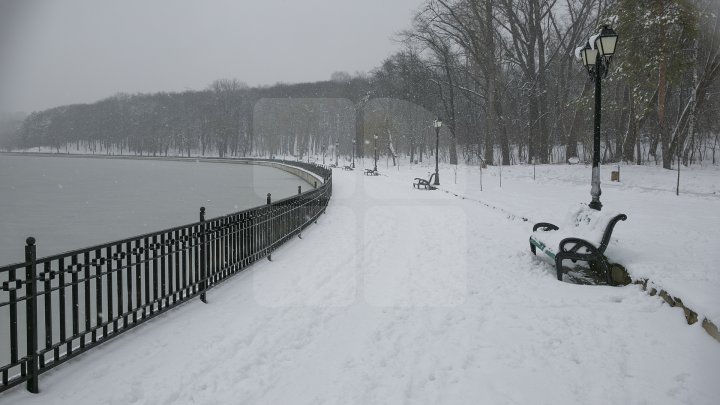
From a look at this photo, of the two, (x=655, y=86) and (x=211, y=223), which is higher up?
(x=655, y=86)

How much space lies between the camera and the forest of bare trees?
24.3 metres

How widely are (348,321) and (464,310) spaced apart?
145 cm

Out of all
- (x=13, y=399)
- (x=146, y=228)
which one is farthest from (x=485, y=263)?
(x=146, y=228)

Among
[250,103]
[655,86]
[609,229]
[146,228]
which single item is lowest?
[146,228]

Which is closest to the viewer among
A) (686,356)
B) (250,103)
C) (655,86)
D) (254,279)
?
(686,356)

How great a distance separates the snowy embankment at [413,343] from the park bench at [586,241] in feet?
1.21

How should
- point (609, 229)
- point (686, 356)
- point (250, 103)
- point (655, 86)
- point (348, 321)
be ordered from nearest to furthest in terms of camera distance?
1. point (686, 356)
2. point (348, 321)
3. point (609, 229)
4. point (655, 86)
5. point (250, 103)

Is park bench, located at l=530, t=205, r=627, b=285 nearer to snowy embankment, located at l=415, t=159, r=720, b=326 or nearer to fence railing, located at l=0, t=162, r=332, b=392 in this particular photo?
snowy embankment, located at l=415, t=159, r=720, b=326

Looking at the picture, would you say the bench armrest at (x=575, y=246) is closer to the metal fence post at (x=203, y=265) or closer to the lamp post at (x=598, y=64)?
the lamp post at (x=598, y=64)

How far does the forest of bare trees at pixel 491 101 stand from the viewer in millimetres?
24266

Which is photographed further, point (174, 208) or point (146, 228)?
point (174, 208)

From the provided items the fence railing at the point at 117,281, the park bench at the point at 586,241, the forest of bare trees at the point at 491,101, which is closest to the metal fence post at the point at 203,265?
the fence railing at the point at 117,281

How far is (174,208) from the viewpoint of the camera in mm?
23750

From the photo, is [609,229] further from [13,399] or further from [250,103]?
[250,103]
